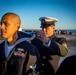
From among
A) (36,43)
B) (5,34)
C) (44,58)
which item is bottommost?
(44,58)

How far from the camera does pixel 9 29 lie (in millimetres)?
3906

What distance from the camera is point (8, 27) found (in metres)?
3.89

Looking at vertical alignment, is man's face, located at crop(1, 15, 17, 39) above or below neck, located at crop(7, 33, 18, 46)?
above

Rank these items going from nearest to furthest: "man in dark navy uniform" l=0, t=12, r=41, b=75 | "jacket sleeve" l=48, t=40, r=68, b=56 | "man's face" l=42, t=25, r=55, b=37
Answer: "man in dark navy uniform" l=0, t=12, r=41, b=75 → "jacket sleeve" l=48, t=40, r=68, b=56 → "man's face" l=42, t=25, r=55, b=37

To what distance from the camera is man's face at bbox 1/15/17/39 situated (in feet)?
12.7

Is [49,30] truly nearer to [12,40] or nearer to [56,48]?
[56,48]

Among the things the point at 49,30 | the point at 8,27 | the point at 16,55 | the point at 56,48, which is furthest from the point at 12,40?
the point at 49,30

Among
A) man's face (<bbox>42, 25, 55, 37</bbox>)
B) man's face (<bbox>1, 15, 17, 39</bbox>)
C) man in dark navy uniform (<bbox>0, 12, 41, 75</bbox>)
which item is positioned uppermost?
man's face (<bbox>1, 15, 17, 39</bbox>)

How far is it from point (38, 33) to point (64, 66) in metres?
1.26

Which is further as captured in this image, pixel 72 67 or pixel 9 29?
pixel 9 29

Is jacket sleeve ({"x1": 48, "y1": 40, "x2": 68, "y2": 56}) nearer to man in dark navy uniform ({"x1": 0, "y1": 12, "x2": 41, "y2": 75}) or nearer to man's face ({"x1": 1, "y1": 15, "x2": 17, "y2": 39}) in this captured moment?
man in dark navy uniform ({"x1": 0, "y1": 12, "x2": 41, "y2": 75})

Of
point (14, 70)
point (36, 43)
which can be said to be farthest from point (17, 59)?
point (36, 43)

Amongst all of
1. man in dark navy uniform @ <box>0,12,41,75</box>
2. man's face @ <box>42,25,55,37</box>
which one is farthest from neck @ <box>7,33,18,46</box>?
man's face @ <box>42,25,55,37</box>

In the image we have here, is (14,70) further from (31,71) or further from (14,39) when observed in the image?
(14,39)
